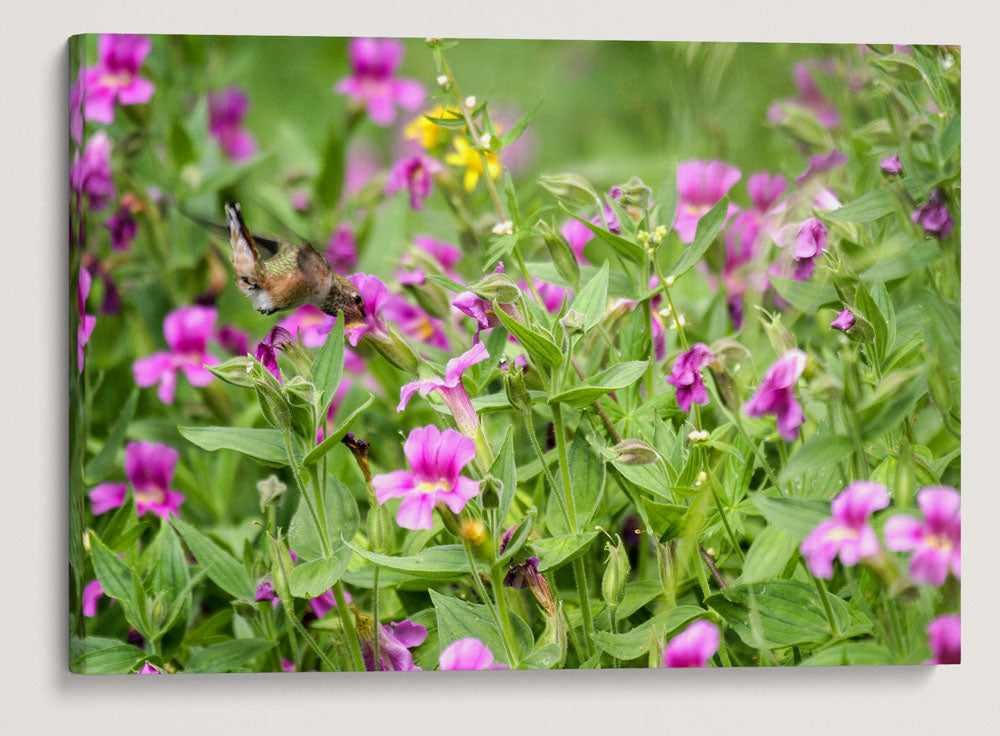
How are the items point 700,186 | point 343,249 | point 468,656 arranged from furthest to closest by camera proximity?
point 343,249 → point 700,186 → point 468,656

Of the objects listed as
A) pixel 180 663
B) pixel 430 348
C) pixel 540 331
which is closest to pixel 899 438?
pixel 540 331

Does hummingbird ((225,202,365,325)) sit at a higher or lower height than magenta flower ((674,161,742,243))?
lower

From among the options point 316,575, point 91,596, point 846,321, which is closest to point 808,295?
point 846,321

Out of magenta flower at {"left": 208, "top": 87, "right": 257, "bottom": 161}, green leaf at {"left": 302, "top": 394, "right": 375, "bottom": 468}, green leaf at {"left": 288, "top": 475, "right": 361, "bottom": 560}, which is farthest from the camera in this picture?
magenta flower at {"left": 208, "top": 87, "right": 257, "bottom": 161}

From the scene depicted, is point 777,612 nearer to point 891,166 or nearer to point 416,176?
point 891,166

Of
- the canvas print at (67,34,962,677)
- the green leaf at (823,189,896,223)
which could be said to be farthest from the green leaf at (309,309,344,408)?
the green leaf at (823,189,896,223)

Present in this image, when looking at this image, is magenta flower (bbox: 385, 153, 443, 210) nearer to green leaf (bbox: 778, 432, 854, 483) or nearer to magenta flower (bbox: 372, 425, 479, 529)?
magenta flower (bbox: 372, 425, 479, 529)

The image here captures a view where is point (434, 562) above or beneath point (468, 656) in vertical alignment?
above
